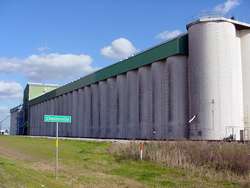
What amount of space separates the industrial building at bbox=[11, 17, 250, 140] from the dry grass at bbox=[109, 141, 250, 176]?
80.4 ft

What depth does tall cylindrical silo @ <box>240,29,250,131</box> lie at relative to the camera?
5268 cm

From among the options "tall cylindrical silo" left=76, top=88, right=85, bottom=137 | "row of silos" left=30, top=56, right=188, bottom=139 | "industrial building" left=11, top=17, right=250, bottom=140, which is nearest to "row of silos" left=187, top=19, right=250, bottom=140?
"industrial building" left=11, top=17, right=250, bottom=140

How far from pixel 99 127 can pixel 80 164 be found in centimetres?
5331

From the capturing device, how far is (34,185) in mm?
13656

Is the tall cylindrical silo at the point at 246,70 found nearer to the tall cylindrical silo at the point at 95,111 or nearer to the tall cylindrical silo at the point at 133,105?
the tall cylindrical silo at the point at 133,105

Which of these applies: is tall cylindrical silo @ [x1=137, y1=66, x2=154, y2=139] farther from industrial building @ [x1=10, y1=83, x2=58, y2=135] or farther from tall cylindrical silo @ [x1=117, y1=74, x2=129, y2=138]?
industrial building @ [x1=10, y1=83, x2=58, y2=135]

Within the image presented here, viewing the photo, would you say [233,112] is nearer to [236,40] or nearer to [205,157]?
[236,40]

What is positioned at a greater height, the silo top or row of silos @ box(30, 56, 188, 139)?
the silo top

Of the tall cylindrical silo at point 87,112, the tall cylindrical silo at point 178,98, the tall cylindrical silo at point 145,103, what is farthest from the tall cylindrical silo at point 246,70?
the tall cylindrical silo at point 87,112

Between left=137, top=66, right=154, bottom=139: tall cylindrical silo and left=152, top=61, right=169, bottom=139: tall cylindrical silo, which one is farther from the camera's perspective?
left=137, top=66, right=154, bottom=139: tall cylindrical silo

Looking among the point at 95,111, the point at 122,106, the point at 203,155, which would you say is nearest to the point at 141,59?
the point at 122,106

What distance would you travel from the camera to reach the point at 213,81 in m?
49.9

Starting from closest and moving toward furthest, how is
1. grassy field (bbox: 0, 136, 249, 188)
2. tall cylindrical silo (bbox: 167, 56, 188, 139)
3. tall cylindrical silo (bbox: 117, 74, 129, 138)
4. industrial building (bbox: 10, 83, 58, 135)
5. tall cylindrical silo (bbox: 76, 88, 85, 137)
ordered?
grassy field (bbox: 0, 136, 249, 188) → tall cylindrical silo (bbox: 167, 56, 188, 139) → tall cylindrical silo (bbox: 117, 74, 129, 138) → tall cylindrical silo (bbox: 76, 88, 85, 137) → industrial building (bbox: 10, 83, 58, 135)

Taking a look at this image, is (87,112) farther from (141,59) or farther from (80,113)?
(141,59)
